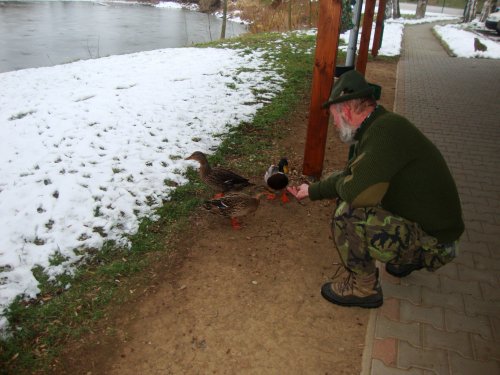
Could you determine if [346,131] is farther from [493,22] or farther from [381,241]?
[493,22]

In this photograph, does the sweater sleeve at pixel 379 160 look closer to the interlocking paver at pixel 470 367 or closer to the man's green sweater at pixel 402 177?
the man's green sweater at pixel 402 177

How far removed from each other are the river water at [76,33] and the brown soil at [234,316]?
1243cm

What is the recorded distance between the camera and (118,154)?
19.6 ft

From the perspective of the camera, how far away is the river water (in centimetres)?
1527

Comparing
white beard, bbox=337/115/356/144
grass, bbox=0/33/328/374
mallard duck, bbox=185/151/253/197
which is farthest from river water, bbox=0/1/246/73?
white beard, bbox=337/115/356/144

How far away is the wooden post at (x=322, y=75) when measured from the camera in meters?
4.45

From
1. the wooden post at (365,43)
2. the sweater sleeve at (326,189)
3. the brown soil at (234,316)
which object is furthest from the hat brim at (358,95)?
the wooden post at (365,43)

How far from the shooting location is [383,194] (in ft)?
8.84

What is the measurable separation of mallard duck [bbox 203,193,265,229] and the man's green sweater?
64.4 inches

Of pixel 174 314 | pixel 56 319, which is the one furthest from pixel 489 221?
pixel 56 319

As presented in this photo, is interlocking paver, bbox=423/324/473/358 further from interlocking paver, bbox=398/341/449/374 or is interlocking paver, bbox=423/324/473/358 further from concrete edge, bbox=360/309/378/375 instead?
concrete edge, bbox=360/309/378/375

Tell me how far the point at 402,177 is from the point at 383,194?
0.61 ft

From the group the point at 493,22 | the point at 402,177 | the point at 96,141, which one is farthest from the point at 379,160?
the point at 493,22

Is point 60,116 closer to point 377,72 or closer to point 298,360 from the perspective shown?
point 298,360
